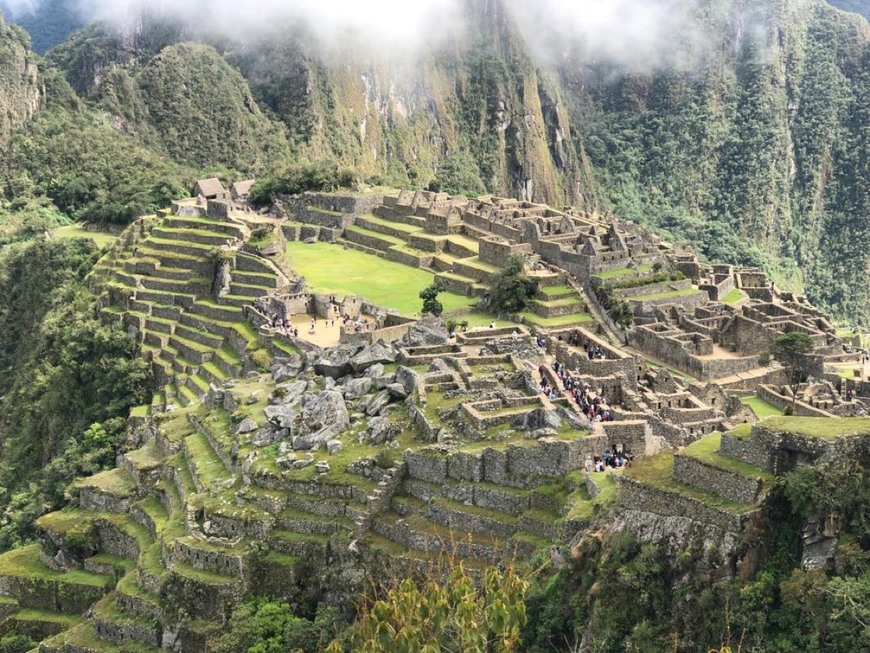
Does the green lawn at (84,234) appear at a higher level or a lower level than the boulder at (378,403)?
lower

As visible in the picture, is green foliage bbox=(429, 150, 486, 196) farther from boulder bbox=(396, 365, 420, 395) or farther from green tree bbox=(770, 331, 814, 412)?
boulder bbox=(396, 365, 420, 395)

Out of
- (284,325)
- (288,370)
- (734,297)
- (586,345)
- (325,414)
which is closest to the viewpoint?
(325,414)

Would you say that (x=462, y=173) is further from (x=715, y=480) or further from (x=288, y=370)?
(x=715, y=480)

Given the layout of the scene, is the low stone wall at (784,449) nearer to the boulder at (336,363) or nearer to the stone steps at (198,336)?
the boulder at (336,363)

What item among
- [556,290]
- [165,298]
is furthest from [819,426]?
[165,298]

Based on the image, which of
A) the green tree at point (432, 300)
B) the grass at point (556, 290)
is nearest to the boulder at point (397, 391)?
the green tree at point (432, 300)
